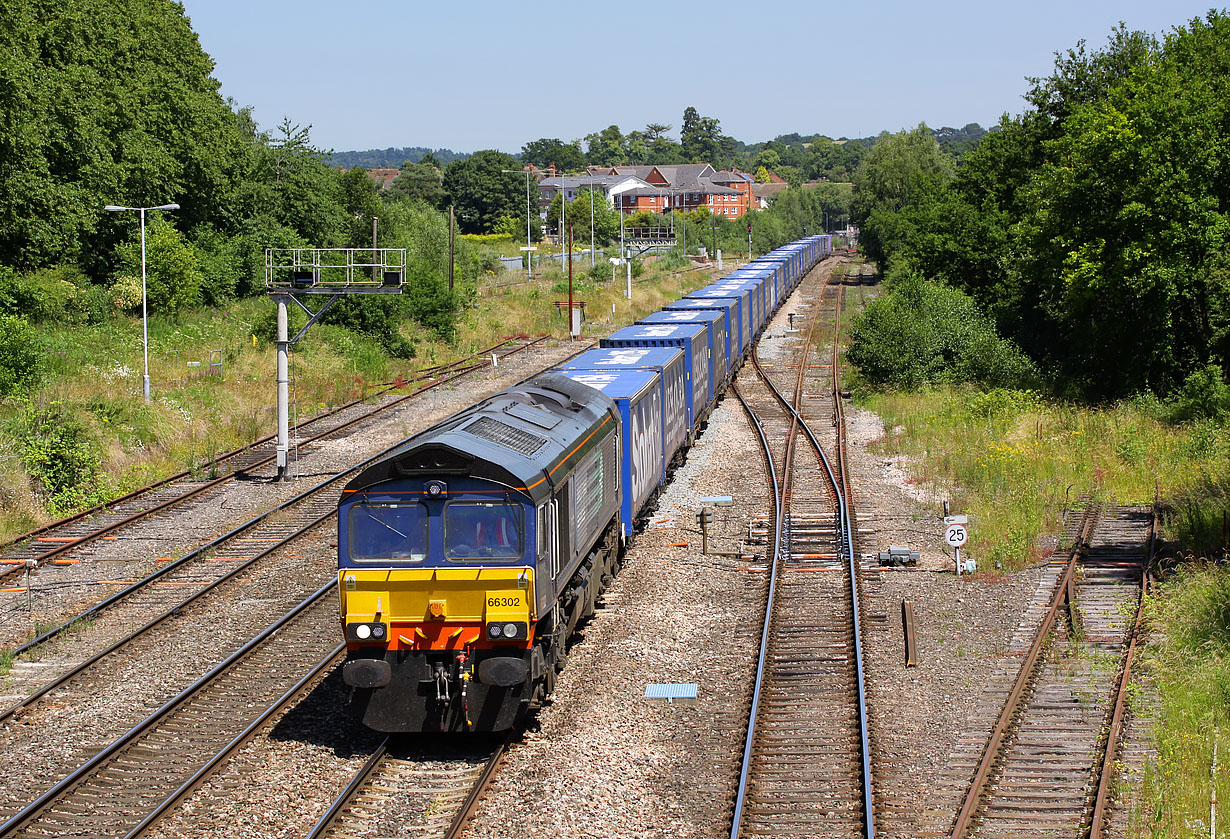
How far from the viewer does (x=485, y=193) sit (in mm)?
125750

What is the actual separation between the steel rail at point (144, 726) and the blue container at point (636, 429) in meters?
5.17

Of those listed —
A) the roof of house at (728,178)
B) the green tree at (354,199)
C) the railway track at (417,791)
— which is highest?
the roof of house at (728,178)

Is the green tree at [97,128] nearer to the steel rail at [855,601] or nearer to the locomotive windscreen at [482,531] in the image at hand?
the steel rail at [855,601]

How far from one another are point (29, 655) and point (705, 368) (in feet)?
62.9

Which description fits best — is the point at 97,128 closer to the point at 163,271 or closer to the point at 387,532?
the point at 163,271

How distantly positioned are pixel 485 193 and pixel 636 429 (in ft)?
362

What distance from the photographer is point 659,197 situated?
16525 cm

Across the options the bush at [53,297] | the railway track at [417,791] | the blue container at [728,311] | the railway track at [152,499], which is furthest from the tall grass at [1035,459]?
the bush at [53,297]

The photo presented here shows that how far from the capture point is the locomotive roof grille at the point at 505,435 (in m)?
12.5

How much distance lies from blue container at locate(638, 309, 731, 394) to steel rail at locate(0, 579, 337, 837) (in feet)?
56.0

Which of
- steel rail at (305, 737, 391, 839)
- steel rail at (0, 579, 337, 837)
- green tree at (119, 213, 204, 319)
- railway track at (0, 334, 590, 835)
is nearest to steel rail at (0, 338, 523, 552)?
railway track at (0, 334, 590, 835)

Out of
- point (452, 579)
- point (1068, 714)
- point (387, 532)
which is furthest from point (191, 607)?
point (1068, 714)

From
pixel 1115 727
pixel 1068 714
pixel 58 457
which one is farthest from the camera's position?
pixel 58 457

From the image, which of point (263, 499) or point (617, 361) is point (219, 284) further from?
point (617, 361)
